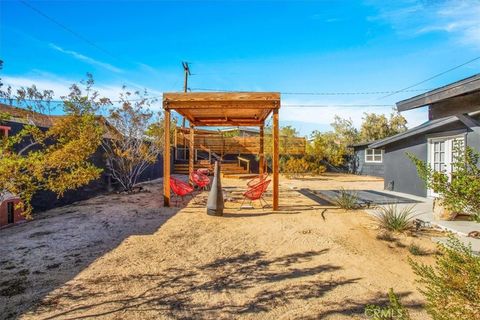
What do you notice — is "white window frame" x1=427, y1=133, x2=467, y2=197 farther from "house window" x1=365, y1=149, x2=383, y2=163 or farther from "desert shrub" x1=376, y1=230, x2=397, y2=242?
"house window" x1=365, y1=149, x2=383, y2=163

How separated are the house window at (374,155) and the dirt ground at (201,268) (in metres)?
15.4

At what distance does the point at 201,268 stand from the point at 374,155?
19.9 m

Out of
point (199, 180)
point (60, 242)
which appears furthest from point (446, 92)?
point (199, 180)

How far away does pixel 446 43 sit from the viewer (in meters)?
15.2

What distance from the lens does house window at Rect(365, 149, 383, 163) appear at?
20.0 metres

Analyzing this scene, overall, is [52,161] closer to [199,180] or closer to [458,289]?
[458,289]

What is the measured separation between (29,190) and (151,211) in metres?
5.25

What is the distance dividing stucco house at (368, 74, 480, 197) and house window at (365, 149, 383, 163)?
9.16 meters

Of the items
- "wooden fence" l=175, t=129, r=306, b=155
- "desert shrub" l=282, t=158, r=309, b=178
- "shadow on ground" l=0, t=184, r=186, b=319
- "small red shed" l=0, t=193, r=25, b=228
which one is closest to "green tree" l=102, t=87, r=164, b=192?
"shadow on ground" l=0, t=184, r=186, b=319

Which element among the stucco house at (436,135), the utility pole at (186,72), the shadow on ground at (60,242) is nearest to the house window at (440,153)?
the stucco house at (436,135)

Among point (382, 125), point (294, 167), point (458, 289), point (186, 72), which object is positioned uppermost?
point (186, 72)

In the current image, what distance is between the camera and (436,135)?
8.66 m

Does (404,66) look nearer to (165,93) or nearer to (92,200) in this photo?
(165,93)

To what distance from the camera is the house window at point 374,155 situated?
65.6 ft
